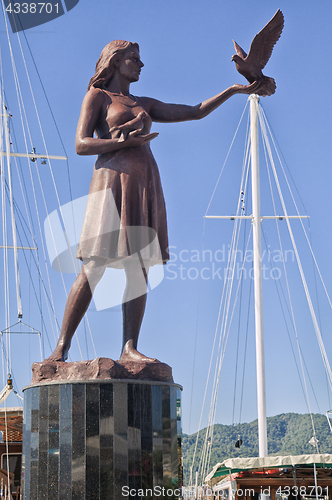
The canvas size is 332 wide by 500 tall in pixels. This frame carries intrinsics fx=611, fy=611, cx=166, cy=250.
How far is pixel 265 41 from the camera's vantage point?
6.82m

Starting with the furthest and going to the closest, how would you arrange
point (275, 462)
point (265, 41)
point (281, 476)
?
point (281, 476)
point (275, 462)
point (265, 41)

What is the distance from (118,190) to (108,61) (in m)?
1.49

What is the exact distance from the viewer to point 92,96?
6.54 meters

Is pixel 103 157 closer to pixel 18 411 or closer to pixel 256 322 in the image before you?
pixel 18 411

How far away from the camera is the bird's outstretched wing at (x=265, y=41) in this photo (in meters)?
6.71

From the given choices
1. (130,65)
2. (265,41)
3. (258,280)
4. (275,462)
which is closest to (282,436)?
(258,280)

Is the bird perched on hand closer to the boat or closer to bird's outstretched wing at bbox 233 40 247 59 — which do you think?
bird's outstretched wing at bbox 233 40 247 59

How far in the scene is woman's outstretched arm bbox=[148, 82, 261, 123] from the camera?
6859 millimetres

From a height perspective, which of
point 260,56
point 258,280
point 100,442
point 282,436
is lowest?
point 282,436

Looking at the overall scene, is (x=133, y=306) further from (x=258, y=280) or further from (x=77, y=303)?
(x=258, y=280)

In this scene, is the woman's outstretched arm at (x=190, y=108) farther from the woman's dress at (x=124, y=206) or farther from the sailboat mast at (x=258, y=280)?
the sailboat mast at (x=258, y=280)

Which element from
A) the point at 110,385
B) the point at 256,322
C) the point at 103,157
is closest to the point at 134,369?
the point at 110,385

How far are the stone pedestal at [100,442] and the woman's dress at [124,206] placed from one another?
136cm

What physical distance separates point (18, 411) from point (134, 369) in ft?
36.3
